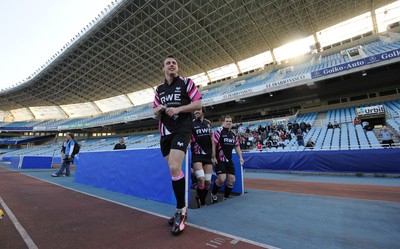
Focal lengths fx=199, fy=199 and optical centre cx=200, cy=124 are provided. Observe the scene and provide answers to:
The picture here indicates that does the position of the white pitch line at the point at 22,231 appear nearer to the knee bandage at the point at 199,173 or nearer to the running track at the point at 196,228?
the running track at the point at 196,228

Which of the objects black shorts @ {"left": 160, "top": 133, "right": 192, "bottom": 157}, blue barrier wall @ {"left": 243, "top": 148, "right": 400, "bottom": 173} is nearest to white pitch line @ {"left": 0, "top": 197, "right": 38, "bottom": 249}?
black shorts @ {"left": 160, "top": 133, "right": 192, "bottom": 157}

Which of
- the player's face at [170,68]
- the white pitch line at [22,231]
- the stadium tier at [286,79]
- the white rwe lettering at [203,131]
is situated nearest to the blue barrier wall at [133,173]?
the white rwe lettering at [203,131]

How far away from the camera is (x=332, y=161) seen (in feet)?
29.4

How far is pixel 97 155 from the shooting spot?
19.6 ft

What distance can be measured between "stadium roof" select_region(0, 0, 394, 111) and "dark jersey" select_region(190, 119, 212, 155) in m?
19.1

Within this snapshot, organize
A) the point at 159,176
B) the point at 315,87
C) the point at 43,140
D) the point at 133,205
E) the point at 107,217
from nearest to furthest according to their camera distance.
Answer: the point at 107,217, the point at 133,205, the point at 159,176, the point at 315,87, the point at 43,140

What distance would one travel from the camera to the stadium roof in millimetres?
20203

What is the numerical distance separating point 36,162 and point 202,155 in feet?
51.4

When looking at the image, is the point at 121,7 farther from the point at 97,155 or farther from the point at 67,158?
the point at 97,155

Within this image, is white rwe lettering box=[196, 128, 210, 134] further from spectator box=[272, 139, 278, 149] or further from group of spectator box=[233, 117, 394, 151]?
spectator box=[272, 139, 278, 149]

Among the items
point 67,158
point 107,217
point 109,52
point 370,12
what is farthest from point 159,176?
point 370,12

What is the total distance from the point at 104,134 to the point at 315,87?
3890cm

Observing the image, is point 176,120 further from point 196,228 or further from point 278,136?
point 278,136

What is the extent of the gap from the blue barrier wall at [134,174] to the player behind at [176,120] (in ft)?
4.01
